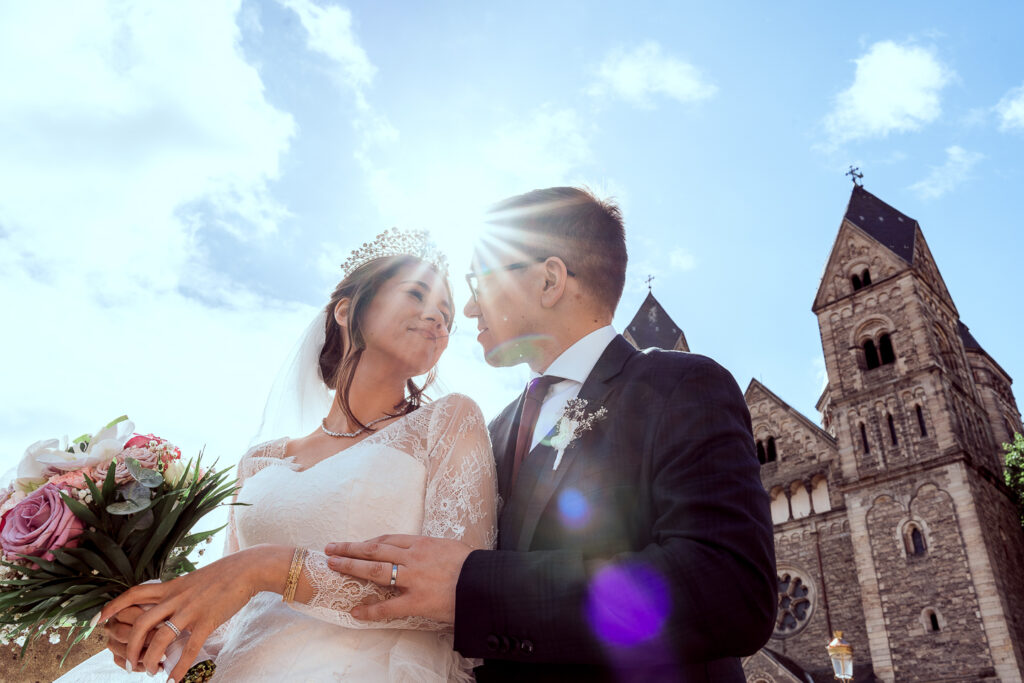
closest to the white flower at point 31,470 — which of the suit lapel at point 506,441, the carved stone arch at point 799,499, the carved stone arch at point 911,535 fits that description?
the suit lapel at point 506,441

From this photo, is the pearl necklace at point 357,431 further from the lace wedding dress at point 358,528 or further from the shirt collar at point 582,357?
the shirt collar at point 582,357

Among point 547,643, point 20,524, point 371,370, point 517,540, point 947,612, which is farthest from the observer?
point 947,612

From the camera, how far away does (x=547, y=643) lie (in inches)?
75.7

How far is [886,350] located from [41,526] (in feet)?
80.8

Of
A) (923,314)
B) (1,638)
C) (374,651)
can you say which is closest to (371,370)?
(374,651)

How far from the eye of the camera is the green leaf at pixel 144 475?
2.26m

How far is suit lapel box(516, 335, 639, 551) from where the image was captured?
2.30m

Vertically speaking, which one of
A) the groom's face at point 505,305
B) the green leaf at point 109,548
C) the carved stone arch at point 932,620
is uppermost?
the carved stone arch at point 932,620

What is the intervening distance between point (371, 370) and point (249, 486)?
30.5 inches

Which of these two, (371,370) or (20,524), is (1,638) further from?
(371,370)

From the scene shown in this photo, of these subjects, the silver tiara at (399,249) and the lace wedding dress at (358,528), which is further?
the silver tiara at (399,249)

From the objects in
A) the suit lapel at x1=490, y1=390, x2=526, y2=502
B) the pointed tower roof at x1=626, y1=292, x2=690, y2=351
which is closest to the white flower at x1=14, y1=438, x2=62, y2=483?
the suit lapel at x1=490, y1=390, x2=526, y2=502

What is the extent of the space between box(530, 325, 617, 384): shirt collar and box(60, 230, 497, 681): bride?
0.41m

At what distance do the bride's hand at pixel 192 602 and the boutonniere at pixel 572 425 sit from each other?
93cm
